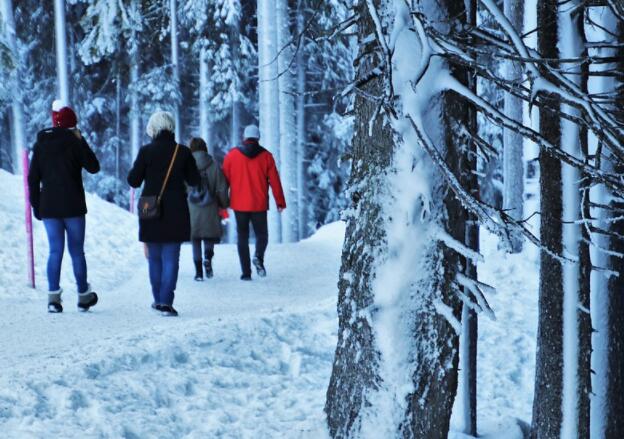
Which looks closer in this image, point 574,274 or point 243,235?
point 574,274

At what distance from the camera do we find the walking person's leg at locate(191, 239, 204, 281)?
10211 millimetres

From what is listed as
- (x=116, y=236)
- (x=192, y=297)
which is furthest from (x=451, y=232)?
(x=116, y=236)

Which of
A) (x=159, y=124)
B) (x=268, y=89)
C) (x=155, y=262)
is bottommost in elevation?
(x=155, y=262)

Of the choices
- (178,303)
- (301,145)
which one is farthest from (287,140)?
(301,145)

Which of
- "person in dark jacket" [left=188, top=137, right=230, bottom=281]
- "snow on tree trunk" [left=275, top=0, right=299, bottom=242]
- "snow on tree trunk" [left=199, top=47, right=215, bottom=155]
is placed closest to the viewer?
"person in dark jacket" [left=188, top=137, right=230, bottom=281]

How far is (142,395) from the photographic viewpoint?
200 inches

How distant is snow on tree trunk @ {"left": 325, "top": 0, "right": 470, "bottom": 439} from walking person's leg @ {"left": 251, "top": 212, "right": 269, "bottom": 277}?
6614 mm

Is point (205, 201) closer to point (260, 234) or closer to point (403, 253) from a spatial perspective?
point (260, 234)

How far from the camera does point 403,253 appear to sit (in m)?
3.64

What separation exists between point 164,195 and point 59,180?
3.21ft

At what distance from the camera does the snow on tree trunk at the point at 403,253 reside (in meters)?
3.55

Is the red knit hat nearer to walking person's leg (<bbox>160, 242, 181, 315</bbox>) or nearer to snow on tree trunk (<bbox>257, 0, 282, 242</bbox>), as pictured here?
walking person's leg (<bbox>160, 242, 181, 315</bbox>)

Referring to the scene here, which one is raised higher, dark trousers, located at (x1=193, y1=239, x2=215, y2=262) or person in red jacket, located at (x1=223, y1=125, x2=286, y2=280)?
person in red jacket, located at (x1=223, y1=125, x2=286, y2=280)

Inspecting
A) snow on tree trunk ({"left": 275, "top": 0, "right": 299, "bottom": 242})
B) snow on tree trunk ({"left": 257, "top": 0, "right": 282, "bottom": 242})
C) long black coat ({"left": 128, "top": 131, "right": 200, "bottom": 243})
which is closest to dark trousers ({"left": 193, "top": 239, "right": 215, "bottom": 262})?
long black coat ({"left": 128, "top": 131, "right": 200, "bottom": 243})
